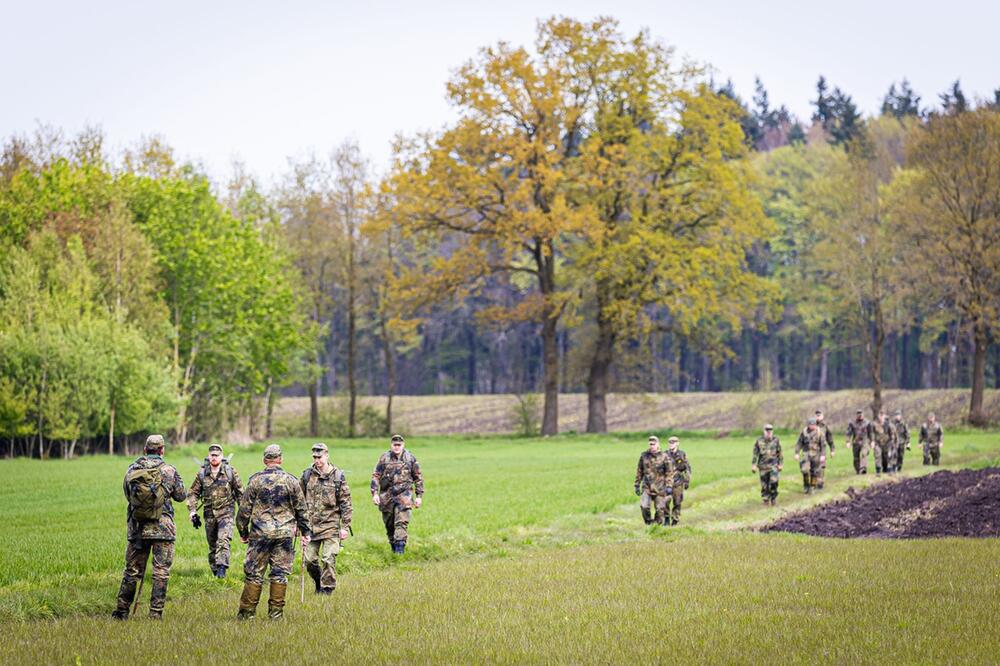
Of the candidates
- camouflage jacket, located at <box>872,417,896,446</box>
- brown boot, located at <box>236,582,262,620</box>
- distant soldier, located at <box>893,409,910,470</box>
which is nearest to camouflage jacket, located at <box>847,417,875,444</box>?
camouflage jacket, located at <box>872,417,896,446</box>

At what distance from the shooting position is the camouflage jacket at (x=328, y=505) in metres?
16.7

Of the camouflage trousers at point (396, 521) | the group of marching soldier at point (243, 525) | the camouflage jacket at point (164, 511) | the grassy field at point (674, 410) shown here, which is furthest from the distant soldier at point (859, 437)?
the camouflage jacket at point (164, 511)

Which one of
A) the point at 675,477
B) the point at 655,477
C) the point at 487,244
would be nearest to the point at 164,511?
the point at 655,477

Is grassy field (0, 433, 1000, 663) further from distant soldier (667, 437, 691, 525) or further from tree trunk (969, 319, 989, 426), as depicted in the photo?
tree trunk (969, 319, 989, 426)

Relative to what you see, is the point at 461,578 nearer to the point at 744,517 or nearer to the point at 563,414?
the point at 744,517

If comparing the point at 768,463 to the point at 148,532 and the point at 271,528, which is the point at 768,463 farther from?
the point at 148,532

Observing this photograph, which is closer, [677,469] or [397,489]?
[397,489]

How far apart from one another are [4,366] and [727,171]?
35.3 m

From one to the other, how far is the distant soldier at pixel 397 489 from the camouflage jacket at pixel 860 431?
2268 centimetres

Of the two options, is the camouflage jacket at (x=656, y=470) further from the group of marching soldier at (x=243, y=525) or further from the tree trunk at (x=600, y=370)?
the tree trunk at (x=600, y=370)

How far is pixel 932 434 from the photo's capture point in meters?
43.1

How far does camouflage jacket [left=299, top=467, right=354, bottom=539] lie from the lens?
16688 mm

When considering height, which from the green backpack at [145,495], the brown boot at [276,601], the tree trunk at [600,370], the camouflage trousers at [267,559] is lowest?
the brown boot at [276,601]

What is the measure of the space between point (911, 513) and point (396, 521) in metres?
13.4
